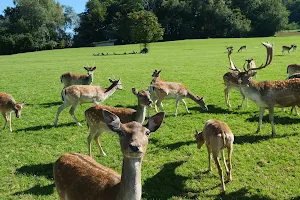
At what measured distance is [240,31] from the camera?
237 feet

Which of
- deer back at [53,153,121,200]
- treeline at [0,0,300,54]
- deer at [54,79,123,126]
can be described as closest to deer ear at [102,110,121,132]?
deer back at [53,153,121,200]

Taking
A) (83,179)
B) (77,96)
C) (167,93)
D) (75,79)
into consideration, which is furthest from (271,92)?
(75,79)

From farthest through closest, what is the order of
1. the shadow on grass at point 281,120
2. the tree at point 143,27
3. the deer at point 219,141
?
the tree at point 143,27, the shadow on grass at point 281,120, the deer at point 219,141

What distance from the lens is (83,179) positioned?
4559 mm

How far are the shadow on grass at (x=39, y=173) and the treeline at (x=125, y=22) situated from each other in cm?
5647

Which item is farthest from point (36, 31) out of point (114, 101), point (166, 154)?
point (166, 154)

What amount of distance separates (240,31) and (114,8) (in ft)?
111

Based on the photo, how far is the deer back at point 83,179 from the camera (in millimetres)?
Result: 4301

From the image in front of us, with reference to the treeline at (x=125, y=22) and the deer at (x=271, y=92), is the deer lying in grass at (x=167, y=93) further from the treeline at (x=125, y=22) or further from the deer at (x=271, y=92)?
the treeline at (x=125, y=22)

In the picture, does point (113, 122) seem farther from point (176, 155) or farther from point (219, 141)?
point (176, 155)

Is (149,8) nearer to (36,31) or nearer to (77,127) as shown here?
(36,31)

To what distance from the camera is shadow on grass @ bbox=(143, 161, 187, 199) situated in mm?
6363

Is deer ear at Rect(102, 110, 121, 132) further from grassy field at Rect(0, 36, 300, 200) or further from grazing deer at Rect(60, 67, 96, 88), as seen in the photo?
grazing deer at Rect(60, 67, 96, 88)

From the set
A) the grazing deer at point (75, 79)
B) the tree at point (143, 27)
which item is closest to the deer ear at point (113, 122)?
the grazing deer at point (75, 79)
